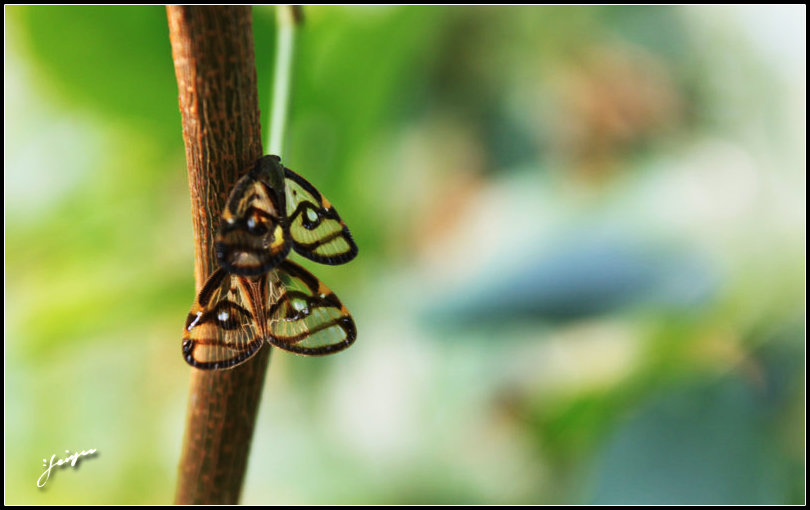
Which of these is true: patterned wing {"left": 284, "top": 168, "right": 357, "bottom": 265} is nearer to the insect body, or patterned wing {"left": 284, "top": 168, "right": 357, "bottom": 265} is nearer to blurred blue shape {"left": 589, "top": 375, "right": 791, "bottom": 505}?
the insect body

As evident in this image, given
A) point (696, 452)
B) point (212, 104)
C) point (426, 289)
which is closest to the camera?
point (212, 104)

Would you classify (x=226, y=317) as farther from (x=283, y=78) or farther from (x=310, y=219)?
(x=283, y=78)

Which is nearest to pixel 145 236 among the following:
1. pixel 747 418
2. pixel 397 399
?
pixel 397 399

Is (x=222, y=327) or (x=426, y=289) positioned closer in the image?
(x=222, y=327)

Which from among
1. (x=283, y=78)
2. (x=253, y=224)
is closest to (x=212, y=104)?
(x=253, y=224)

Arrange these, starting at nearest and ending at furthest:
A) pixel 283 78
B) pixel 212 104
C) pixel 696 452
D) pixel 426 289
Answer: pixel 212 104
pixel 283 78
pixel 696 452
pixel 426 289

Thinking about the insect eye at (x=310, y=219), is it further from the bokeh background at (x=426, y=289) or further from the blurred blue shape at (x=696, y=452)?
the blurred blue shape at (x=696, y=452)

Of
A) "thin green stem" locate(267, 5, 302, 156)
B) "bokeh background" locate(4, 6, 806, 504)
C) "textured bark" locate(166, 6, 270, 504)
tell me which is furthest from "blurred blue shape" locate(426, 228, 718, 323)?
"textured bark" locate(166, 6, 270, 504)
